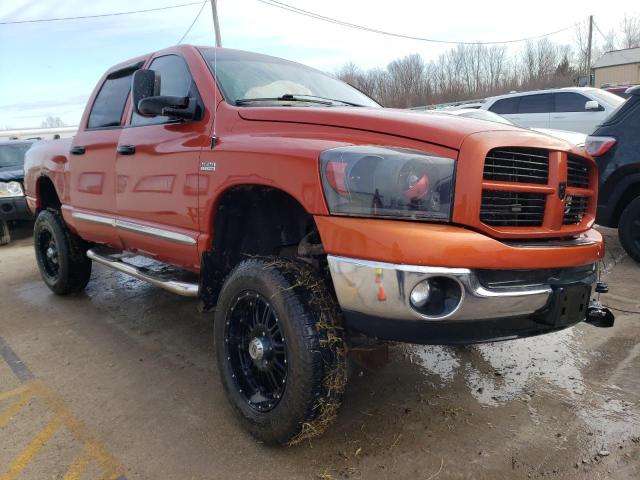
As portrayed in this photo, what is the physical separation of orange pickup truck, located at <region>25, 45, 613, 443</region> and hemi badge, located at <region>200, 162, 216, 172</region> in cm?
2

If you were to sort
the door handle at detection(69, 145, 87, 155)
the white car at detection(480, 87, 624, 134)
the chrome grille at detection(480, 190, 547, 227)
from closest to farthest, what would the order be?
the chrome grille at detection(480, 190, 547, 227), the door handle at detection(69, 145, 87, 155), the white car at detection(480, 87, 624, 134)

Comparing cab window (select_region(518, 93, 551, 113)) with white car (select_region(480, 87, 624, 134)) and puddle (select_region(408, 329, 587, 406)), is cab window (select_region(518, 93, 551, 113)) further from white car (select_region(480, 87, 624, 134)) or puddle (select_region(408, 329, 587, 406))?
puddle (select_region(408, 329, 587, 406))

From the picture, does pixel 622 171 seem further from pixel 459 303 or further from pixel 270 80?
pixel 459 303

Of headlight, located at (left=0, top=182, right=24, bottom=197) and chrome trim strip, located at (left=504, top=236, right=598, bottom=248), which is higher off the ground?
chrome trim strip, located at (left=504, top=236, right=598, bottom=248)

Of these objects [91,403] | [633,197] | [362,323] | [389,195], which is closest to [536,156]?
[389,195]

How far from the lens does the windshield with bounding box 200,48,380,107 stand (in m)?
3.13

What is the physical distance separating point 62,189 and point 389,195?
366 centimetres

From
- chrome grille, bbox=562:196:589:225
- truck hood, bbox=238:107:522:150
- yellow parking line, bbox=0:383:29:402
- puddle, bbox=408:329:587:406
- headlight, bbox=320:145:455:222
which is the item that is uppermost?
truck hood, bbox=238:107:522:150

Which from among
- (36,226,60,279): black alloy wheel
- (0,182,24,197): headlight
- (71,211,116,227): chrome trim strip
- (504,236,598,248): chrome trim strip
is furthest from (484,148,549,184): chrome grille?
(0,182,24,197): headlight

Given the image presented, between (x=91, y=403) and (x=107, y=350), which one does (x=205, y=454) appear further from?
(x=107, y=350)

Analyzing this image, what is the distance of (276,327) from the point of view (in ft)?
8.13

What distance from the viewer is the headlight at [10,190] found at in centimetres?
837

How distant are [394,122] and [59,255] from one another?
12.4 ft

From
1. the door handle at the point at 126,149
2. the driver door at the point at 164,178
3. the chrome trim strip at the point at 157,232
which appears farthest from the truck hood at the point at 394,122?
the door handle at the point at 126,149
